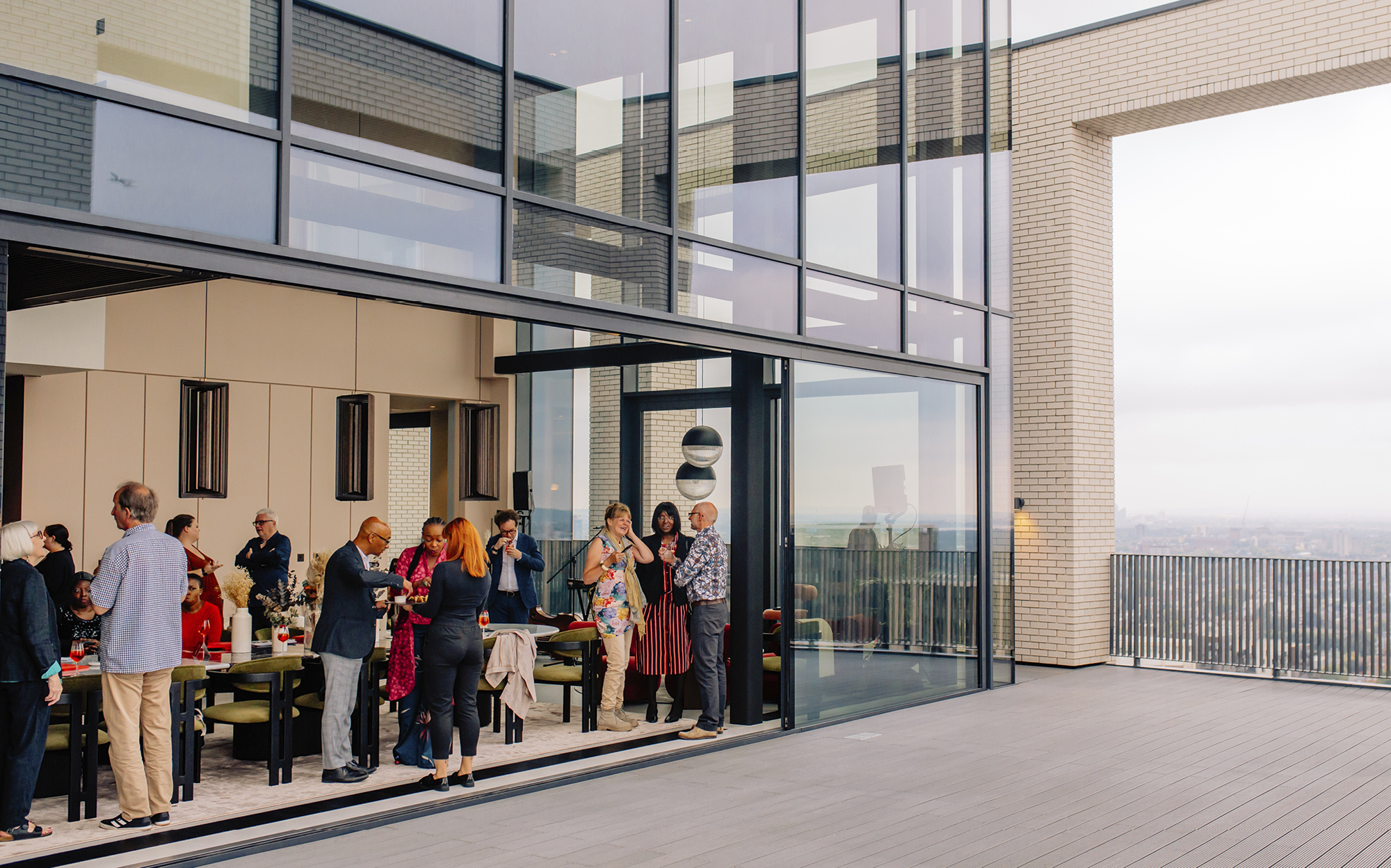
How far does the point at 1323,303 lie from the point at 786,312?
12041 mm

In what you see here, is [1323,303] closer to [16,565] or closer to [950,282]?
[950,282]

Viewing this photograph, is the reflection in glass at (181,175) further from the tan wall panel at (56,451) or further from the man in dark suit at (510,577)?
the tan wall panel at (56,451)

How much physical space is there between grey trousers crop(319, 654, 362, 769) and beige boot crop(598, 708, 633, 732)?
7.01 ft

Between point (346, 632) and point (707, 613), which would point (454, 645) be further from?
point (707, 613)

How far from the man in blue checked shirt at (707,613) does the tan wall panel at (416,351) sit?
16.7 ft

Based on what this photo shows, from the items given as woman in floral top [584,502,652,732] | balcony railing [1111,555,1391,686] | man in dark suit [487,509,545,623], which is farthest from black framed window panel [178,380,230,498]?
balcony railing [1111,555,1391,686]

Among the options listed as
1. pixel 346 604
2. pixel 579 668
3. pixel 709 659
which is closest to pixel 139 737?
pixel 346 604

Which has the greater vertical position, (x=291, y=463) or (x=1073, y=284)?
(x=1073, y=284)

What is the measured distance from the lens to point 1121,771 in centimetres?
682

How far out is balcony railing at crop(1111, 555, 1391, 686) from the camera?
10.5 m

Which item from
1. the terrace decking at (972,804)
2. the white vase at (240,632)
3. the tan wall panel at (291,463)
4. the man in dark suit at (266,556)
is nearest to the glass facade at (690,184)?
the terrace decking at (972,804)

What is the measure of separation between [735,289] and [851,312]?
1.39 m

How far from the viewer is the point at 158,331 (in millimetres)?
9781

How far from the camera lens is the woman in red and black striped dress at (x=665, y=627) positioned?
8.26 m
